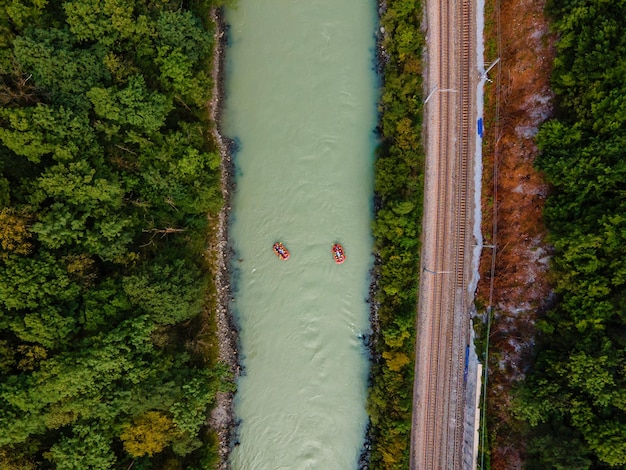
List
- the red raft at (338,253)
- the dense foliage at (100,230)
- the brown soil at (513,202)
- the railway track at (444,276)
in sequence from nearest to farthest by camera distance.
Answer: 1. the dense foliage at (100,230)
2. the brown soil at (513,202)
3. the railway track at (444,276)
4. the red raft at (338,253)

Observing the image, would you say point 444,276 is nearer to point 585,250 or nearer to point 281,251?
point 585,250

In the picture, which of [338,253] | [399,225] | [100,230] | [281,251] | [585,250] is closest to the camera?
[585,250]

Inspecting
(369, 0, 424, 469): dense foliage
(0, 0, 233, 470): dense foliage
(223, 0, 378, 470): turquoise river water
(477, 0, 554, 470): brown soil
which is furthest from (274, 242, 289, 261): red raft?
(477, 0, 554, 470): brown soil

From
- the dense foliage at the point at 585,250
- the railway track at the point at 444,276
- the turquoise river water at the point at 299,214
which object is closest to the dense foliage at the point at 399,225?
the railway track at the point at 444,276

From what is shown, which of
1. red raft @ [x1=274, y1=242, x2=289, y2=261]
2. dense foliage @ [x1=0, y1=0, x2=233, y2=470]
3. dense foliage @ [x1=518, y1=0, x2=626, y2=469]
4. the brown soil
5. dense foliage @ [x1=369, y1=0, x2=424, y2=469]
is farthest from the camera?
red raft @ [x1=274, y1=242, x2=289, y2=261]

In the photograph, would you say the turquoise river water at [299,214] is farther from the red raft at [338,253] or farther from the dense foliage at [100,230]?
the dense foliage at [100,230]

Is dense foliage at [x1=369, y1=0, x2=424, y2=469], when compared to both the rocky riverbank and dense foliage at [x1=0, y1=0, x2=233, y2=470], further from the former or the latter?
dense foliage at [x1=0, y1=0, x2=233, y2=470]

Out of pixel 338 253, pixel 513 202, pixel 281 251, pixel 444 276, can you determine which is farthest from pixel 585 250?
pixel 281 251
